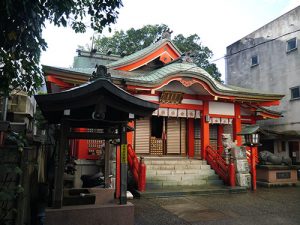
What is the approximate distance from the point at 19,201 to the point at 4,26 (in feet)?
11.1

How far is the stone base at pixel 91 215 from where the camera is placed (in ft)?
17.1

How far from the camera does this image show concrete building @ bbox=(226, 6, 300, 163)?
20.8 metres

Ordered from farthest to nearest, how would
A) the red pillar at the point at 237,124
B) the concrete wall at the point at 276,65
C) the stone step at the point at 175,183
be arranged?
the concrete wall at the point at 276,65 < the red pillar at the point at 237,124 < the stone step at the point at 175,183

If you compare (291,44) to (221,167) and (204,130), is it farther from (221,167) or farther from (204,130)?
(221,167)

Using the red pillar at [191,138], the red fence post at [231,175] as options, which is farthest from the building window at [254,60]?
the red fence post at [231,175]

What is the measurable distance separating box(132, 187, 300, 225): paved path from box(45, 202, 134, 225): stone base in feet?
3.90

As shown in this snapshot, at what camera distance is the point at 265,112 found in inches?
644

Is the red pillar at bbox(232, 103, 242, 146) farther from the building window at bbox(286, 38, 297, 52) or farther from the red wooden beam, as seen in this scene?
the building window at bbox(286, 38, 297, 52)

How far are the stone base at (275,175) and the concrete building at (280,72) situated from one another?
6.88 meters

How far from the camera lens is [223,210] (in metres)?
8.18

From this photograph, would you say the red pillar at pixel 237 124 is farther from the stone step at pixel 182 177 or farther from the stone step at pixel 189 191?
the stone step at pixel 189 191

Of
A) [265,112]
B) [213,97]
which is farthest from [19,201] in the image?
[265,112]

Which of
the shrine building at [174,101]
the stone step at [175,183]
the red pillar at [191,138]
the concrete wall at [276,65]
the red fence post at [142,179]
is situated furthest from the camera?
the concrete wall at [276,65]

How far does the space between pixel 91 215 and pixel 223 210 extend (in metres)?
4.63
